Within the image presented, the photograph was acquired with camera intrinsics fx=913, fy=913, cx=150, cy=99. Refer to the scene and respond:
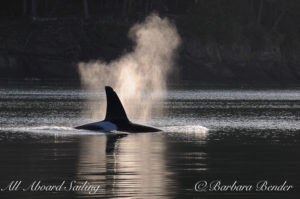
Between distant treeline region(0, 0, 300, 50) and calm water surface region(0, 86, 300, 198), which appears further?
distant treeline region(0, 0, 300, 50)

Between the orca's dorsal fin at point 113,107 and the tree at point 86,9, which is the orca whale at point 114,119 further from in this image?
the tree at point 86,9

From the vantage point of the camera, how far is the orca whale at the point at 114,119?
44.3 meters

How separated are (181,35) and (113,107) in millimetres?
118440

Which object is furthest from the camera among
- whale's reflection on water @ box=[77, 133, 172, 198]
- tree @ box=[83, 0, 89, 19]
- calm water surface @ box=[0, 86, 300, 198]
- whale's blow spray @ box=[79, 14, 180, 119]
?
whale's blow spray @ box=[79, 14, 180, 119]

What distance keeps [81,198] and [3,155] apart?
1088 cm

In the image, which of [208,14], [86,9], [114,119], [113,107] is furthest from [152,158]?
[208,14]

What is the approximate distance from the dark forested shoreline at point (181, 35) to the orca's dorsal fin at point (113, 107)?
321 ft

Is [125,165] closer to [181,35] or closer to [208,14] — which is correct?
[181,35]

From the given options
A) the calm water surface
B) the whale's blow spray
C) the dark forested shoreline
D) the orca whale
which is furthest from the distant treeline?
the orca whale

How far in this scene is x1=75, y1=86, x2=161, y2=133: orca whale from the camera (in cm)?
4431

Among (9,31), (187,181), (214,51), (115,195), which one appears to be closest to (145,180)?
(187,181)

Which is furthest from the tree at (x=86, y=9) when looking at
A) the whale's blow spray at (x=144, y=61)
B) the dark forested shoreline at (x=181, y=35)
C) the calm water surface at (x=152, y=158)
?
the calm water surface at (x=152, y=158)

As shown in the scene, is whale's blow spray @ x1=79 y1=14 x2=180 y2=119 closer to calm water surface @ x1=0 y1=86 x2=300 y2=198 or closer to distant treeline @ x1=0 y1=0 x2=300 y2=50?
distant treeline @ x1=0 y1=0 x2=300 y2=50

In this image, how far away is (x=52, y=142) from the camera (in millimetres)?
39750
